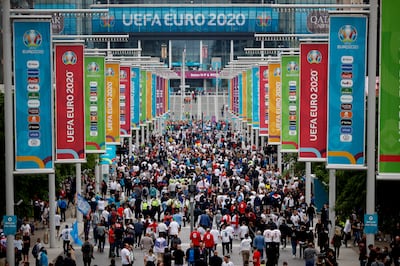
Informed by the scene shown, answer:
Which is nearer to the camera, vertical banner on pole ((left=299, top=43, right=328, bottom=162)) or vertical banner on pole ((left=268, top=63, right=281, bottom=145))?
vertical banner on pole ((left=299, top=43, right=328, bottom=162))

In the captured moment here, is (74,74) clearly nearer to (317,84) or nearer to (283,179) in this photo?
(317,84)

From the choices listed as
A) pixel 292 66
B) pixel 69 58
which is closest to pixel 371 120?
pixel 69 58

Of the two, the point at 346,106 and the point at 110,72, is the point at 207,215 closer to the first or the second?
the point at 346,106

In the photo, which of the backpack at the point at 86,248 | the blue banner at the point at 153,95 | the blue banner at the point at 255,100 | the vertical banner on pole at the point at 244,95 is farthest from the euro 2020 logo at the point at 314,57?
the blue banner at the point at 153,95

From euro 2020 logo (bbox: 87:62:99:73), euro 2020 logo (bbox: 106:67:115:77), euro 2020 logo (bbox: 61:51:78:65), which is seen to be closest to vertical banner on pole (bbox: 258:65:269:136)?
euro 2020 logo (bbox: 106:67:115:77)

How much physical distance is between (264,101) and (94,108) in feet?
47.2

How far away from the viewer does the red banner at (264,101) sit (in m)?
48.5

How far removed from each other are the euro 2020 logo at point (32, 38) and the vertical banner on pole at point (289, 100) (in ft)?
45.9

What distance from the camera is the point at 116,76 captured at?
43000mm

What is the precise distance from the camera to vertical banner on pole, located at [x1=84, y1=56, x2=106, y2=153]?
1403 inches

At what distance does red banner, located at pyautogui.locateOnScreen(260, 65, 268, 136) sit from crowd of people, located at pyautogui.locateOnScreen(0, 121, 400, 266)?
226 centimetres

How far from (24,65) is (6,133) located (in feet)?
4.91

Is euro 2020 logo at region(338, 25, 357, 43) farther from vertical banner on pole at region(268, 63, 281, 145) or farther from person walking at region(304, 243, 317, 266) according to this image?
vertical banner on pole at region(268, 63, 281, 145)

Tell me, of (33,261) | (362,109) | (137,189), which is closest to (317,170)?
(137,189)
